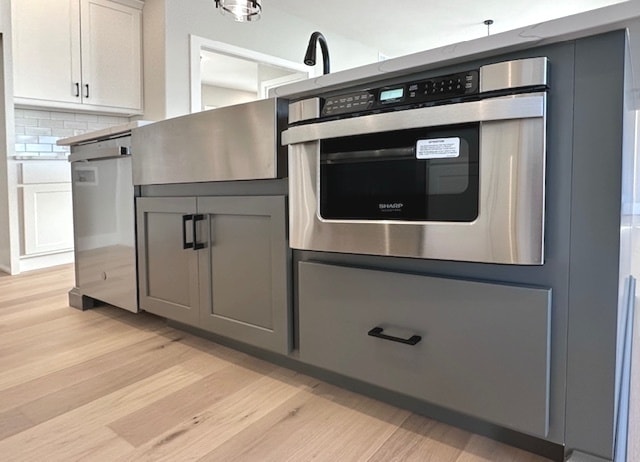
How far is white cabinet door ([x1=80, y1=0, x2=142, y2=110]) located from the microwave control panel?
3.61m

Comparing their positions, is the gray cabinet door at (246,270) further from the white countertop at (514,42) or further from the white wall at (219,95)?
the white wall at (219,95)

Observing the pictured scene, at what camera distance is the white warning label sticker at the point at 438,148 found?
971mm

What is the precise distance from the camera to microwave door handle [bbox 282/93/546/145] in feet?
2.86

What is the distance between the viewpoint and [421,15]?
504 centimetres

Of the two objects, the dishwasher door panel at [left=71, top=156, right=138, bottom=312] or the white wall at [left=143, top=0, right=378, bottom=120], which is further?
the white wall at [left=143, top=0, right=378, bottom=120]

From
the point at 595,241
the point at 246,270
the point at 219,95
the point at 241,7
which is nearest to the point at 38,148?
the point at 241,7

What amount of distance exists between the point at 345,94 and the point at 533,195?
54cm

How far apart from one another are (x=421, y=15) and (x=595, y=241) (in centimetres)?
491

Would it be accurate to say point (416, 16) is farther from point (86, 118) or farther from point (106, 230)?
point (106, 230)

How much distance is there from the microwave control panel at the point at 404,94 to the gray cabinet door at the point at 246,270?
0.35 meters

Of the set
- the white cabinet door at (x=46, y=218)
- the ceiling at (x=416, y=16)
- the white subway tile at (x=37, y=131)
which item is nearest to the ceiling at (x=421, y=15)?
the ceiling at (x=416, y=16)

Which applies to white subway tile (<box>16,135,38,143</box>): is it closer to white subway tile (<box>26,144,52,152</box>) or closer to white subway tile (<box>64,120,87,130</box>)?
white subway tile (<box>26,144,52,152</box>)

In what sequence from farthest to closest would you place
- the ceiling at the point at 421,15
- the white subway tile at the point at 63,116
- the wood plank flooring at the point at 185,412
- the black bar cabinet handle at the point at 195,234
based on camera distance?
the ceiling at the point at 421,15 < the white subway tile at the point at 63,116 < the black bar cabinet handle at the point at 195,234 < the wood plank flooring at the point at 185,412

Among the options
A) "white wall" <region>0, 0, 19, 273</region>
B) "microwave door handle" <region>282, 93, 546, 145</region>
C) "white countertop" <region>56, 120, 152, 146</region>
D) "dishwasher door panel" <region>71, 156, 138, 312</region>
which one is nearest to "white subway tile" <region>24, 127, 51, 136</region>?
"white wall" <region>0, 0, 19, 273</region>
